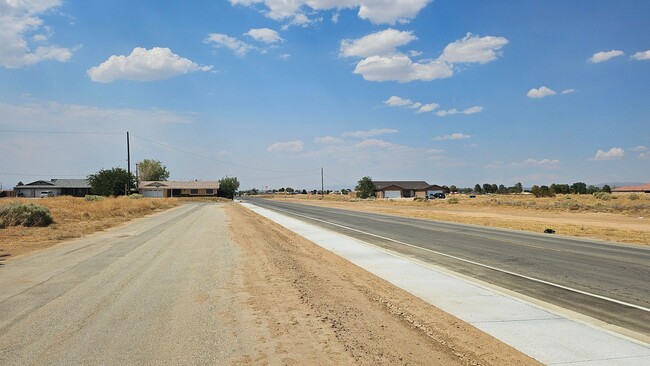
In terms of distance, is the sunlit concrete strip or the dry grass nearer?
the sunlit concrete strip

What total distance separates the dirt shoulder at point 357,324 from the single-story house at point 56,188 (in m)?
114

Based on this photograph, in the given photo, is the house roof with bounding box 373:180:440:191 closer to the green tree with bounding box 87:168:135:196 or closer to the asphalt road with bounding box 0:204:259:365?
the green tree with bounding box 87:168:135:196

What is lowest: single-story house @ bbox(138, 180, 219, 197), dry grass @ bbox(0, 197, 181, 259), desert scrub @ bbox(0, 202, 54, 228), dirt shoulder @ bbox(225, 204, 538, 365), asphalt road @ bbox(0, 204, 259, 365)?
dirt shoulder @ bbox(225, 204, 538, 365)

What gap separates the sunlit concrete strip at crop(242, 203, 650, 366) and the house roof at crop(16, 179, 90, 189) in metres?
117

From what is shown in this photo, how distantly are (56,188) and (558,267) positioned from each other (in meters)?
122

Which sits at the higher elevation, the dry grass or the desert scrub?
the desert scrub

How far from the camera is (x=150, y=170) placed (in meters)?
152

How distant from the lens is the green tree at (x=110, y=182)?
90250 mm

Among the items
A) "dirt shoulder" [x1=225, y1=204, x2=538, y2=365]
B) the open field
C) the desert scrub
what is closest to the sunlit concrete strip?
"dirt shoulder" [x1=225, y1=204, x2=538, y2=365]

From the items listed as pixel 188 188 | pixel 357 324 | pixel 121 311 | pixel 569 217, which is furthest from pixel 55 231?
pixel 188 188

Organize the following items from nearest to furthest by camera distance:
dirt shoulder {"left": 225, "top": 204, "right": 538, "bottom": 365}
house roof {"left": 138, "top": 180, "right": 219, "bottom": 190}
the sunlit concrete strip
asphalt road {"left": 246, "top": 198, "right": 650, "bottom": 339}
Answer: dirt shoulder {"left": 225, "top": 204, "right": 538, "bottom": 365}
the sunlit concrete strip
asphalt road {"left": 246, "top": 198, "right": 650, "bottom": 339}
house roof {"left": 138, "top": 180, "right": 219, "bottom": 190}

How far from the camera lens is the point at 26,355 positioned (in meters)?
5.29

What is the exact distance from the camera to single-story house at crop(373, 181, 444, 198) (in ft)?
440

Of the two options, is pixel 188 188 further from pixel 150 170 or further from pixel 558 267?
pixel 558 267
